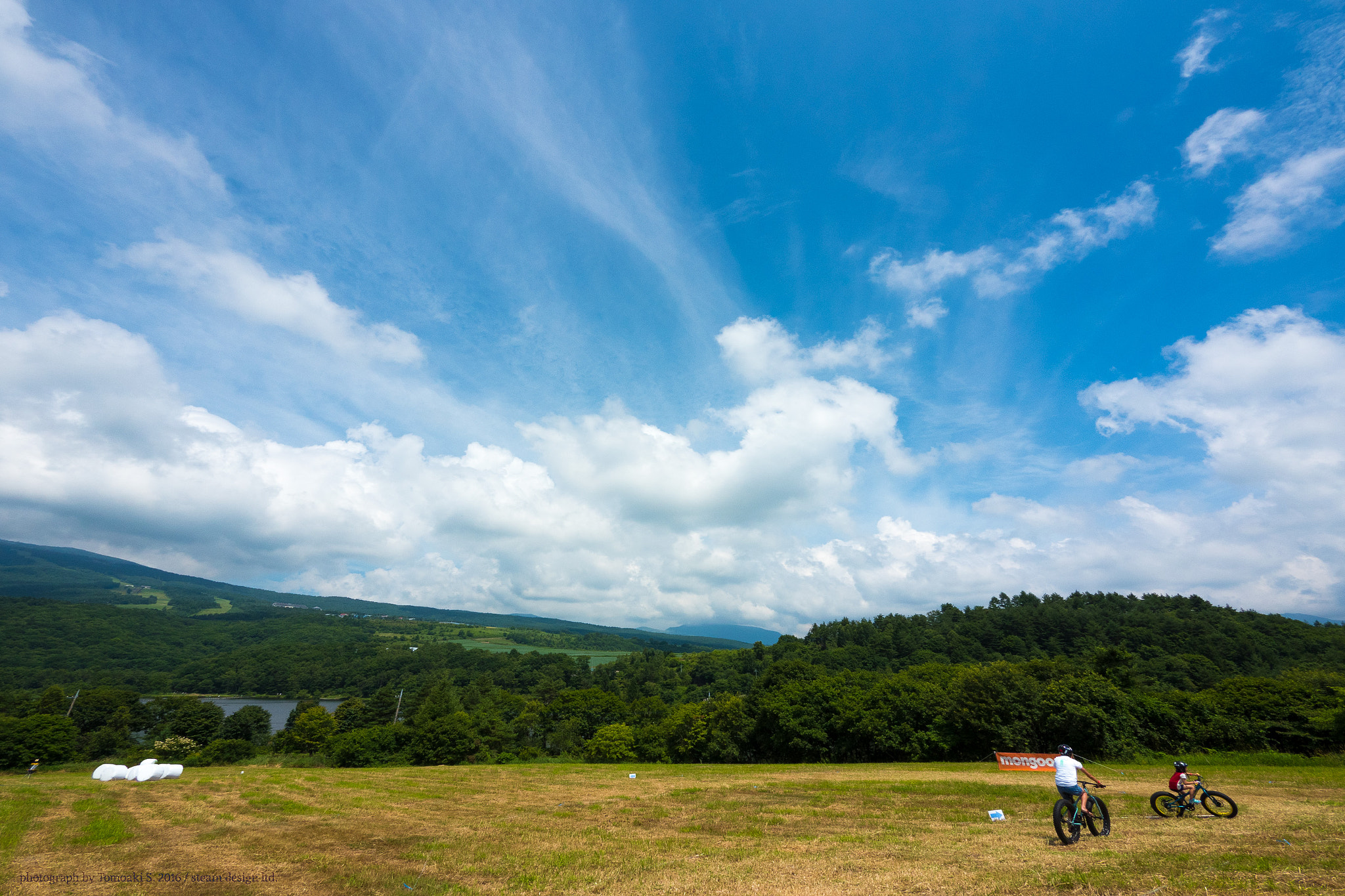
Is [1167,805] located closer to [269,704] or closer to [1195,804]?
[1195,804]

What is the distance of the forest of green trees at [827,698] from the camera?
47781 mm

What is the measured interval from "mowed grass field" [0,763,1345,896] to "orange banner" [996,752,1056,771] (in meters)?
6.36

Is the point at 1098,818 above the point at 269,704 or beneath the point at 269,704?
above

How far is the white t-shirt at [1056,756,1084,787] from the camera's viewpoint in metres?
15.1

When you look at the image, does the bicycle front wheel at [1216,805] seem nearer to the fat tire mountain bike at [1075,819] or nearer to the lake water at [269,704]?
the fat tire mountain bike at [1075,819]

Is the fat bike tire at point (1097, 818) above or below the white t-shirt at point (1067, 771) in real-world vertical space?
below

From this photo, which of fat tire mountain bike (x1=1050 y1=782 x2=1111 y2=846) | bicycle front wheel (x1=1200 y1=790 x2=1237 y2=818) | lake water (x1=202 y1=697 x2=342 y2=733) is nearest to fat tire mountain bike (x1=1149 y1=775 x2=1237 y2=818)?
bicycle front wheel (x1=1200 y1=790 x2=1237 y2=818)

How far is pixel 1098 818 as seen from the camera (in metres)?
16.1

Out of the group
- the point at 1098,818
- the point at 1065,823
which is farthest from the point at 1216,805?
the point at 1065,823

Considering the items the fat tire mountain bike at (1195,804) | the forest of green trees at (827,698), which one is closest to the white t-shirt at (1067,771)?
the fat tire mountain bike at (1195,804)

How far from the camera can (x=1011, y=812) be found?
68.2 ft

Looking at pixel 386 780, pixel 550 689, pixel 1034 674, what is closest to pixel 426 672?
pixel 550 689

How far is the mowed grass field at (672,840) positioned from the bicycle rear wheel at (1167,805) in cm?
69

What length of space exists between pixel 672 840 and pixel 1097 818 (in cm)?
1296
